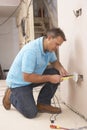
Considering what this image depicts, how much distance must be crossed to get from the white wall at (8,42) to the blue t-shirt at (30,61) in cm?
401

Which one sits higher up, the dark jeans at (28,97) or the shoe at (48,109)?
the dark jeans at (28,97)

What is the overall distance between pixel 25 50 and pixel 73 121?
0.68m

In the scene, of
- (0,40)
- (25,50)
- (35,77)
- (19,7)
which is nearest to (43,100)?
(35,77)

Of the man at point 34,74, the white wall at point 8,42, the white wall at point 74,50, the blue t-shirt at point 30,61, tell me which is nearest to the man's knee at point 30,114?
the man at point 34,74

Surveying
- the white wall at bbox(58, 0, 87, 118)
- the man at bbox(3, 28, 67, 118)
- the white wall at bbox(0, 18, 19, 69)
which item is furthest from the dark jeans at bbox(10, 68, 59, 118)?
the white wall at bbox(0, 18, 19, 69)

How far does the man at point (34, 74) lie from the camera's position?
1859mm

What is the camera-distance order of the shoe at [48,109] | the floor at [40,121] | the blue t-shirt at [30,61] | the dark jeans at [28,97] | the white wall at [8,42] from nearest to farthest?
the floor at [40,121]
the blue t-shirt at [30,61]
the dark jeans at [28,97]
the shoe at [48,109]
the white wall at [8,42]

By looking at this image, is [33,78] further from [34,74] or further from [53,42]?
[53,42]

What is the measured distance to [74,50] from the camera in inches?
79.4

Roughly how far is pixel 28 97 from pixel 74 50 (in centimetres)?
56

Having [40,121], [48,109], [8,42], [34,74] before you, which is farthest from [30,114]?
[8,42]

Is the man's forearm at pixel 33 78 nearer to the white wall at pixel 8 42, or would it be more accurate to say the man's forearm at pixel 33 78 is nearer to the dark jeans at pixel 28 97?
the dark jeans at pixel 28 97

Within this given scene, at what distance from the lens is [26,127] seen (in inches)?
68.9

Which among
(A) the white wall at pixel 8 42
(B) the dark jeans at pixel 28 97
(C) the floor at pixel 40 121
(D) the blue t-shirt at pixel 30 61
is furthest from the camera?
(A) the white wall at pixel 8 42
